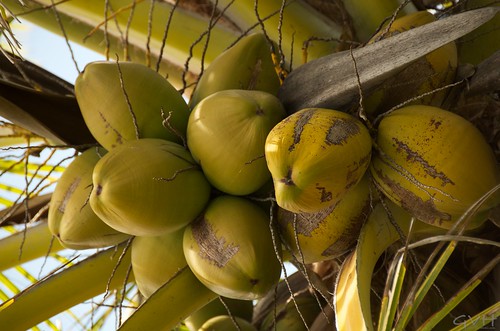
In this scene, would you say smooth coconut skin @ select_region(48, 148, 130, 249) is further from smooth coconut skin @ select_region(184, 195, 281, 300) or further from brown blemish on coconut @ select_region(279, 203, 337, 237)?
brown blemish on coconut @ select_region(279, 203, 337, 237)

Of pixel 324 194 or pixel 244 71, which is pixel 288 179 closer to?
pixel 324 194

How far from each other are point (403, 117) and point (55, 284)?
0.58 metres

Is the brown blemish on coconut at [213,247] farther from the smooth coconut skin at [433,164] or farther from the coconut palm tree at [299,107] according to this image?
the smooth coconut skin at [433,164]

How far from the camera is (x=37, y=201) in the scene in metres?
1.34

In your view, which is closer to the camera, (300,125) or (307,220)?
(300,125)

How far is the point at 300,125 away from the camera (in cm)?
86

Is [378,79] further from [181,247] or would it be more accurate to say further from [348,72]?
[181,247]

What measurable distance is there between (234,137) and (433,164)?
0.25 m

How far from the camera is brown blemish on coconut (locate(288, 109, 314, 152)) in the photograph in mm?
833

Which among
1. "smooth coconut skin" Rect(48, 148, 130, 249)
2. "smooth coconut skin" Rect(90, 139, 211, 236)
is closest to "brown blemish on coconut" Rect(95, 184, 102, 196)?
"smooth coconut skin" Rect(90, 139, 211, 236)

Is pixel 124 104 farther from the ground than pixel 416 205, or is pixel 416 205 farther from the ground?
pixel 124 104

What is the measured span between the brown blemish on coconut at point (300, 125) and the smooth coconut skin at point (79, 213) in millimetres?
348

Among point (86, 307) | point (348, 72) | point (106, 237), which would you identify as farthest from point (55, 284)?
point (348, 72)

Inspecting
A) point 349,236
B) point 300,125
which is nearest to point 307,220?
point 349,236
